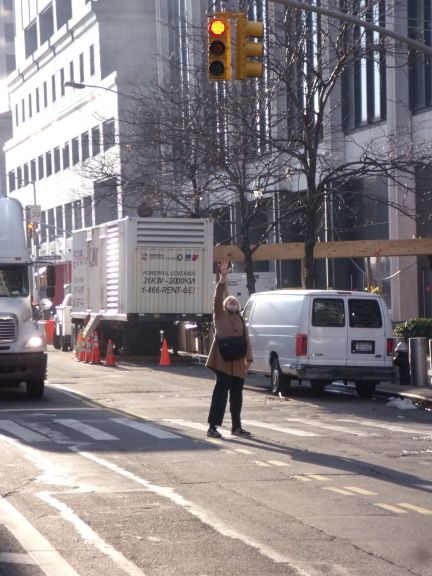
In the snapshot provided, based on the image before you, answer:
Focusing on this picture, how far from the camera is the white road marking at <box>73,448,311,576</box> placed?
796 centimetres

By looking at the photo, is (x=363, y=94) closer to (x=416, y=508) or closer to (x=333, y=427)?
(x=333, y=427)

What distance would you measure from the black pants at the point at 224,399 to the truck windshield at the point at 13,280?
7422mm

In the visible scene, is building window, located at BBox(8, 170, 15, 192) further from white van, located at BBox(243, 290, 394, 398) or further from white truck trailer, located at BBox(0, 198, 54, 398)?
white van, located at BBox(243, 290, 394, 398)

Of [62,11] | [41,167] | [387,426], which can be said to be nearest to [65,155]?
[41,167]

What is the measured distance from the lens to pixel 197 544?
840 centimetres

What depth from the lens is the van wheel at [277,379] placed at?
22.1 meters

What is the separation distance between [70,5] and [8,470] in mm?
71644

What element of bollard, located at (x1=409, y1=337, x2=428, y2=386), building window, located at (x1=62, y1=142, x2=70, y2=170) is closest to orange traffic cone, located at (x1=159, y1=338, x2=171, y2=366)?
bollard, located at (x1=409, y1=337, x2=428, y2=386)

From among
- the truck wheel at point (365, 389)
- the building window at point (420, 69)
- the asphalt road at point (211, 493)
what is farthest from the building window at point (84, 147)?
the asphalt road at point (211, 493)

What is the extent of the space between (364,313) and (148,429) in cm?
706

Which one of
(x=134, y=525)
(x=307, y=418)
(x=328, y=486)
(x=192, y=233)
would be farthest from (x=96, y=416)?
(x=192, y=233)

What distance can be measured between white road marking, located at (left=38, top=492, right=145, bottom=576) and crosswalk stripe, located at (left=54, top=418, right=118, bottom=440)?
4481 mm

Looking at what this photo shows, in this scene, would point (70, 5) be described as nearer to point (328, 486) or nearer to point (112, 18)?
point (112, 18)

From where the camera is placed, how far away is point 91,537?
8586 mm
